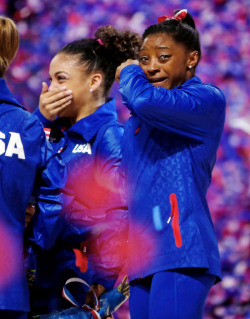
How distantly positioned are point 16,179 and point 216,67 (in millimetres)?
2484

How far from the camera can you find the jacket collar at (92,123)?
6.93ft

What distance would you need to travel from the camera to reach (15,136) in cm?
154

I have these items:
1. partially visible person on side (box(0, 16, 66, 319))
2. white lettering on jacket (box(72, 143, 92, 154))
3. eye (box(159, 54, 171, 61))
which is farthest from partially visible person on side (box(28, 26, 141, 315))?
eye (box(159, 54, 171, 61))

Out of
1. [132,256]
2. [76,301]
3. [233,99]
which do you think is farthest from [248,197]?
[132,256]

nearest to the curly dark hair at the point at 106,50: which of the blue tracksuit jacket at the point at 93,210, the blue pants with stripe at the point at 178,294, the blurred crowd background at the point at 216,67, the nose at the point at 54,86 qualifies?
the nose at the point at 54,86

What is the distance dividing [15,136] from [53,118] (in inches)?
24.2

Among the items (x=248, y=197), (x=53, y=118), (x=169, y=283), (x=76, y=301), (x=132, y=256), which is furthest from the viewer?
(x=248, y=197)

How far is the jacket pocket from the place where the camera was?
1472 mm

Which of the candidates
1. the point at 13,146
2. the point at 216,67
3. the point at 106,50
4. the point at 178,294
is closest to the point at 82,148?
the point at 106,50

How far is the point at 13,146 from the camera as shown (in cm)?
152

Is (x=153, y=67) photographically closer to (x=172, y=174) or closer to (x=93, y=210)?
(x=172, y=174)

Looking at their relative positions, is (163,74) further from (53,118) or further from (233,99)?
(233,99)

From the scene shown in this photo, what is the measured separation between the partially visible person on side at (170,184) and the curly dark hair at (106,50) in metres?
0.58

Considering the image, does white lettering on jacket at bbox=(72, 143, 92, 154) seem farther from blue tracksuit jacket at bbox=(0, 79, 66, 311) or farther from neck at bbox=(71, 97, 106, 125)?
blue tracksuit jacket at bbox=(0, 79, 66, 311)
